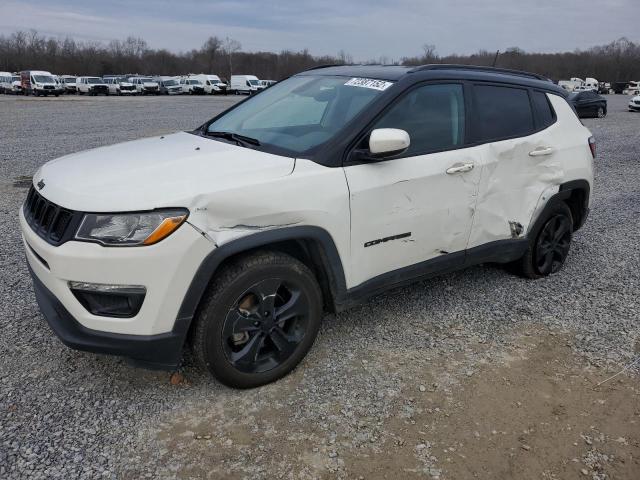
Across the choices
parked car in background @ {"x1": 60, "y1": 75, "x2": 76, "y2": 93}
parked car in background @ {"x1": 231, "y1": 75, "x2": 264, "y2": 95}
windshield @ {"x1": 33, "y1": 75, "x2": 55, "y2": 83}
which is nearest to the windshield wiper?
windshield @ {"x1": 33, "y1": 75, "x2": 55, "y2": 83}

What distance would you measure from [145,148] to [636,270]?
455 centimetres

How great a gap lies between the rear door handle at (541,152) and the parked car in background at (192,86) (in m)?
50.8

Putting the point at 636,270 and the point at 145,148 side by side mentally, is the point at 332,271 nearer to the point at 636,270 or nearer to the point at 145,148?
the point at 145,148

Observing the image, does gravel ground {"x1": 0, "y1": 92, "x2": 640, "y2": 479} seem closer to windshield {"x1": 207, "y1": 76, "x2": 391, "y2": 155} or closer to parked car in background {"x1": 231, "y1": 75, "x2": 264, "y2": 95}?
windshield {"x1": 207, "y1": 76, "x2": 391, "y2": 155}

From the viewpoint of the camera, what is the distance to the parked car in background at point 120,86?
4869 centimetres

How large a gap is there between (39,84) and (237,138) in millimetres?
46692

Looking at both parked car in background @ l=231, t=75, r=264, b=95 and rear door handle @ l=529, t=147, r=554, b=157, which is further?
parked car in background @ l=231, t=75, r=264, b=95

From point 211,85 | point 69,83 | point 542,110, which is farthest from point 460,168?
point 69,83

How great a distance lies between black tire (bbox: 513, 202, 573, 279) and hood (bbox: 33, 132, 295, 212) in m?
2.55

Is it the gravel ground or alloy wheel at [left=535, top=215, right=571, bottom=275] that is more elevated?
alloy wheel at [left=535, top=215, right=571, bottom=275]

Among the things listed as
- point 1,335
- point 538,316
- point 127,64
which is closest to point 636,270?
point 538,316

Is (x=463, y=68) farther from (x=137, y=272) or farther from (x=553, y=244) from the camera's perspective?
(x=137, y=272)

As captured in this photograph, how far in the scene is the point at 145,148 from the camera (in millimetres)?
3328

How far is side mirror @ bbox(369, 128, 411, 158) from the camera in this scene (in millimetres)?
2963
